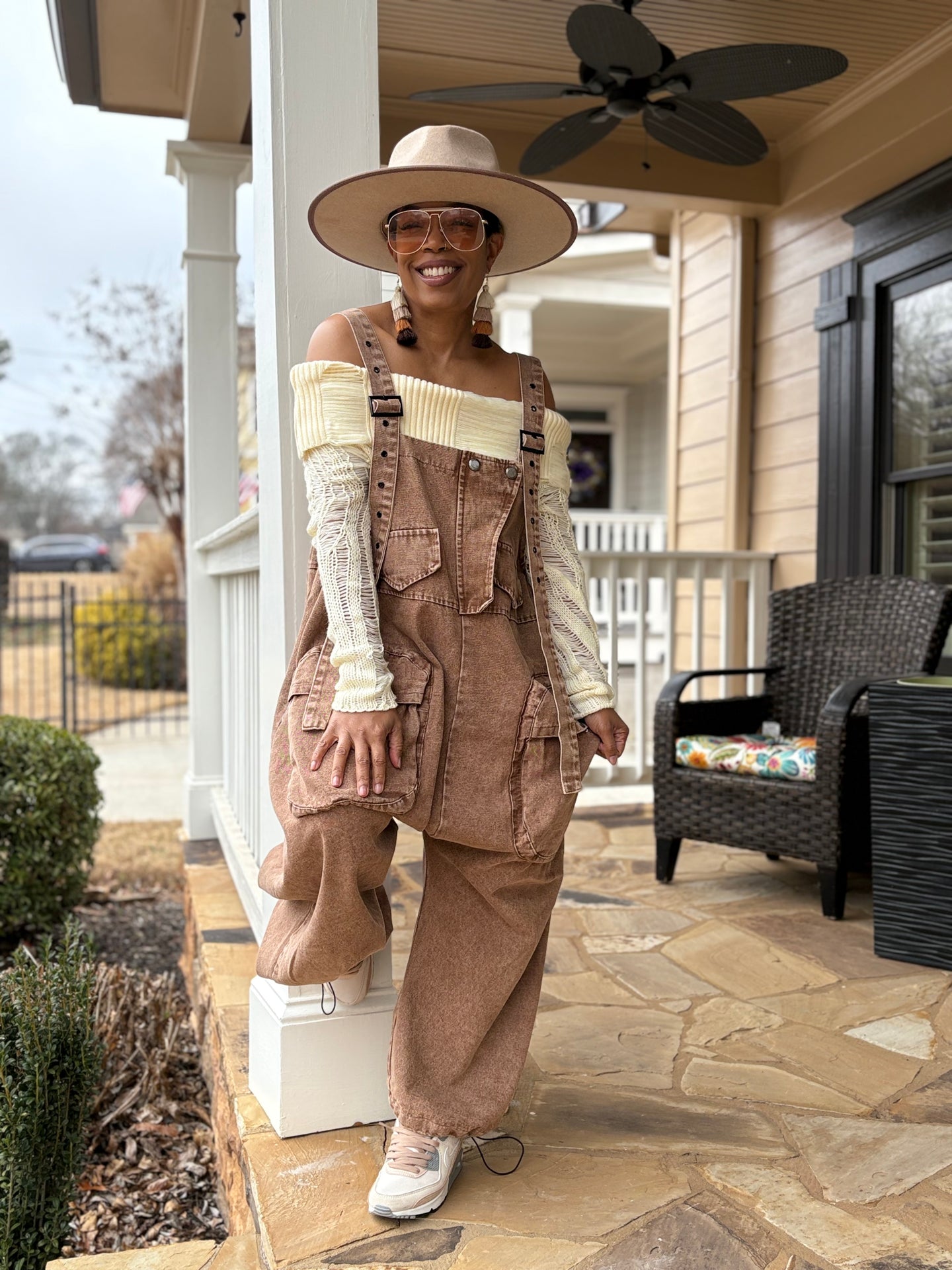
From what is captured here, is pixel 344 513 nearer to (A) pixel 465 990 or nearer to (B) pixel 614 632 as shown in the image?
(A) pixel 465 990

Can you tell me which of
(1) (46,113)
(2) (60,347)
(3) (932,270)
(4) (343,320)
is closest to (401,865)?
(4) (343,320)

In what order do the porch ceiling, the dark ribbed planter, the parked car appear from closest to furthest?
the dark ribbed planter < the porch ceiling < the parked car

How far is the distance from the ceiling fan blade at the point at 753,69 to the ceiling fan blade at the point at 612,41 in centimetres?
11

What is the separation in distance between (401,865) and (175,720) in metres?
7.03

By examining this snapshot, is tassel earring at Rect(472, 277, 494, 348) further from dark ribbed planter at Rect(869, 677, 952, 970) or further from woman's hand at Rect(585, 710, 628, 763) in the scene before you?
dark ribbed planter at Rect(869, 677, 952, 970)

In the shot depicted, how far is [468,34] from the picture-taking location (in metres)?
4.09

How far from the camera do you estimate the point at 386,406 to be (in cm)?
155

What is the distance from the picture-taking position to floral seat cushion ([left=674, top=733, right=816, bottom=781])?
3168 millimetres

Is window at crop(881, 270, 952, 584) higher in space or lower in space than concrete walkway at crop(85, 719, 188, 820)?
higher

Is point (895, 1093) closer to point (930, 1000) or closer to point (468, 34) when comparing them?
point (930, 1000)

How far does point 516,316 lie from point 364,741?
780 cm

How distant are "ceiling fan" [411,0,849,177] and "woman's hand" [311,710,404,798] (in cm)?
243

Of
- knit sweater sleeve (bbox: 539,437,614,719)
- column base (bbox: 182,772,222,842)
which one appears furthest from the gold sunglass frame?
column base (bbox: 182,772,222,842)

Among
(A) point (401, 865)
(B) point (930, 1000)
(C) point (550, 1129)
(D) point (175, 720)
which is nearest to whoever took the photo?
(C) point (550, 1129)
